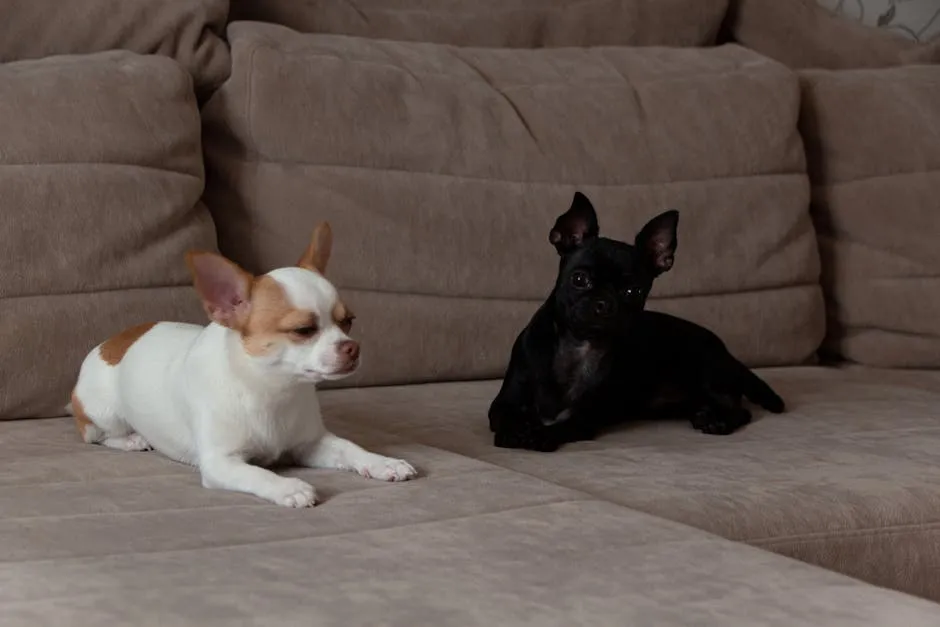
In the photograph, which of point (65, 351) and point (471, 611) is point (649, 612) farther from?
point (65, 351)

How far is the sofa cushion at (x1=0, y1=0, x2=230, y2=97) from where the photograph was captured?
7.75ft

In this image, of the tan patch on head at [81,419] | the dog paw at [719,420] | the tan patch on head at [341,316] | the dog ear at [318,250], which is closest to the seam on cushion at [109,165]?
the tan patch on head at [81,419]

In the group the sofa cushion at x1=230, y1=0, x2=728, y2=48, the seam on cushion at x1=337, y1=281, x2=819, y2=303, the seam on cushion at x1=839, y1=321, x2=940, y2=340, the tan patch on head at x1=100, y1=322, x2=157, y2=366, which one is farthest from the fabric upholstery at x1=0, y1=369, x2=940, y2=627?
the sofa cushion at x1=230, y1=0, x2=728, y2=48

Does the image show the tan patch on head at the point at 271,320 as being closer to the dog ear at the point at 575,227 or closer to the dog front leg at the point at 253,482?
the dog front leg at the point at 253,482

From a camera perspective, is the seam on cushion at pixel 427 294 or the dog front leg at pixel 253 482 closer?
the dog front leg at pixel 253 482

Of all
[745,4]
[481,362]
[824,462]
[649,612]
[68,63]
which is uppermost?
[745,4]

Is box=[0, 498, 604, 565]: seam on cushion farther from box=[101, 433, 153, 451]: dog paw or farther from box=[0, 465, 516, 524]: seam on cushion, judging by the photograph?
box=[101, 433, 153, 451]: dog paw

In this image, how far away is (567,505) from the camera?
63.7 inches

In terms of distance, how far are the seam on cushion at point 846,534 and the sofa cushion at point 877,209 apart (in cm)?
107

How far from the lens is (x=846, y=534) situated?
5.65 feet

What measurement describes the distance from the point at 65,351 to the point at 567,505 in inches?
37.5

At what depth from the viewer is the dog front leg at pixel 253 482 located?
163cm

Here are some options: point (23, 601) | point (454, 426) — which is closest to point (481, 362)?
point (454, 426)

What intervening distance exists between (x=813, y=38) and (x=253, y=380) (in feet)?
6.01
